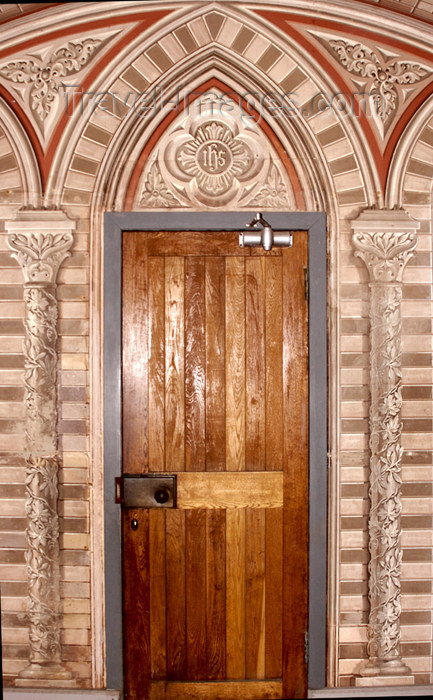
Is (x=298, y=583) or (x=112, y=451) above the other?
(x=112, y=451)

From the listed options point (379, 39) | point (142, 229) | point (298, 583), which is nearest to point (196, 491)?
point (298, 583)

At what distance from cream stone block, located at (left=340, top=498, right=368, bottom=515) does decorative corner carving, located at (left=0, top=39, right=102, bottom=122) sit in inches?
91.8

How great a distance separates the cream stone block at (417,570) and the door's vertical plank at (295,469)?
48 cm

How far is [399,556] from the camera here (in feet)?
8.77

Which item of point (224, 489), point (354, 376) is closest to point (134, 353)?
point (224, 489)

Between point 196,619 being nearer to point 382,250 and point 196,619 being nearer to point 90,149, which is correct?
point 382,250

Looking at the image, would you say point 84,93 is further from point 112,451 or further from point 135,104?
point 112,451

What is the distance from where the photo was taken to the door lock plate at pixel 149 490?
265 cm

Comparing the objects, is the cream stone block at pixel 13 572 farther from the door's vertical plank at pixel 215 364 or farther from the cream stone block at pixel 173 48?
the cream stone block at pixel 173 48

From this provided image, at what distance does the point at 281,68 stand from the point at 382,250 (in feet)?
3.16

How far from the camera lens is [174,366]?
266 centimetres

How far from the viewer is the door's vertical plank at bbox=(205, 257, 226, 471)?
8.69 feet

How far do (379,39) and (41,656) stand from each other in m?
3.29

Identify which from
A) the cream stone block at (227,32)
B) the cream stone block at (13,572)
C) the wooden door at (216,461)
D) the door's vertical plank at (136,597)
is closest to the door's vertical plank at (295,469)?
the wooden door at (216,461)
